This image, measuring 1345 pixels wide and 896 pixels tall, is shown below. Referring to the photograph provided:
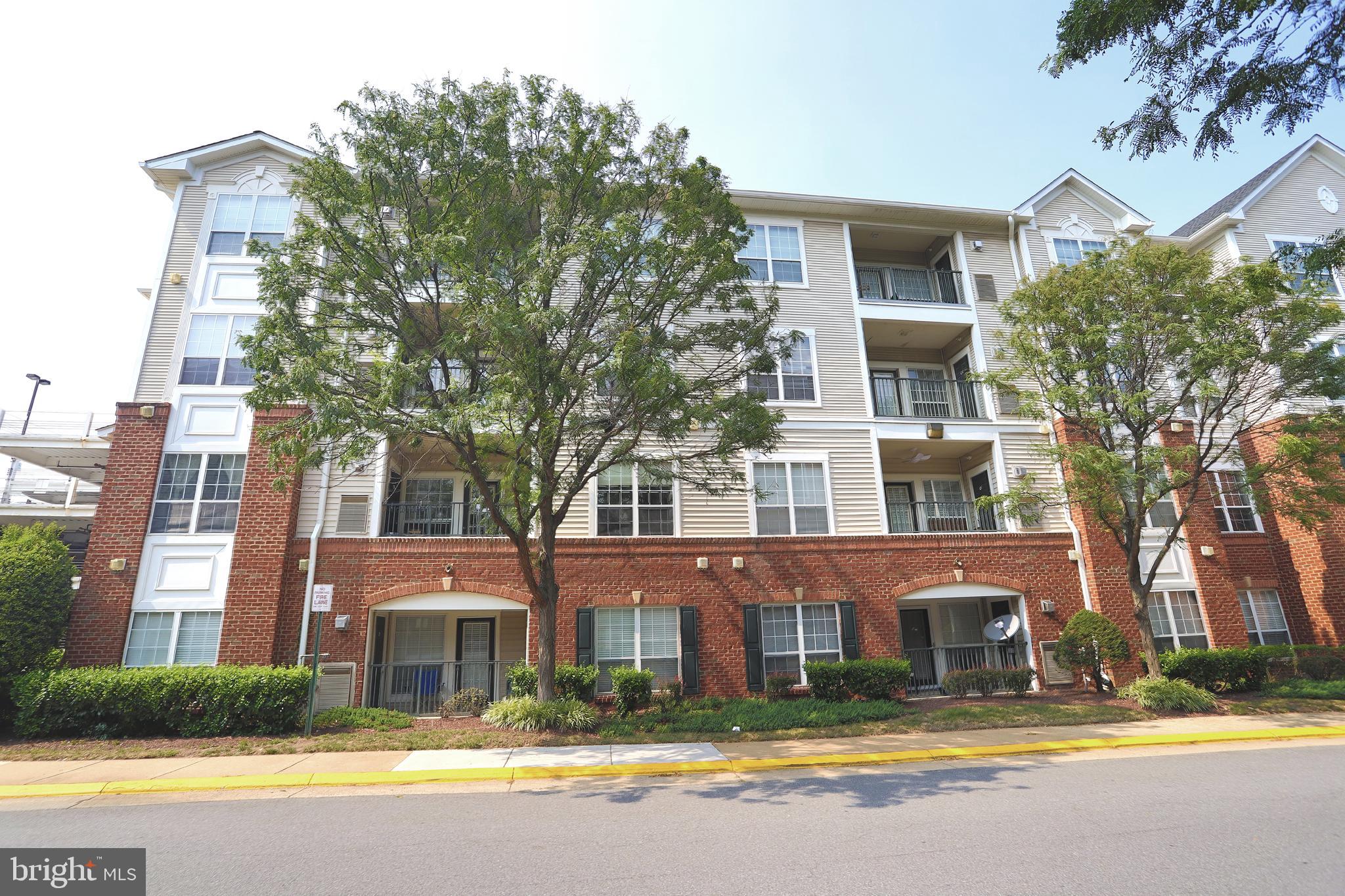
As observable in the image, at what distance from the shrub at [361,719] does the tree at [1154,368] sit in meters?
→ 13.3

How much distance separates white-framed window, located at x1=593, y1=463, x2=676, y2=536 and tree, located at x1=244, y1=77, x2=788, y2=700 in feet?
11.4

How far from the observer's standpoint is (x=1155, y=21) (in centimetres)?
623

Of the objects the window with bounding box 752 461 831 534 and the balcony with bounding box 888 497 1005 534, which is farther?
the balcony with bounding box 888 497 1005 534

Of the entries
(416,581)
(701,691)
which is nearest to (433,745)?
(416,581)

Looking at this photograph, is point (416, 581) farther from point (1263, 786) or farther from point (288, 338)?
point (1263, 786)

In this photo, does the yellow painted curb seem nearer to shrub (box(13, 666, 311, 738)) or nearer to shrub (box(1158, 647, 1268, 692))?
shrub (box(13, 666, 311, 738))

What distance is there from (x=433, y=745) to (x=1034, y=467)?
51.3ft

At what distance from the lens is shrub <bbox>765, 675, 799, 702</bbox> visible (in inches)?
574

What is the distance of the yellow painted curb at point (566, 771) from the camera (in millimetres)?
8516

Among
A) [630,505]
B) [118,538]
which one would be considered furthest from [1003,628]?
[118,538]

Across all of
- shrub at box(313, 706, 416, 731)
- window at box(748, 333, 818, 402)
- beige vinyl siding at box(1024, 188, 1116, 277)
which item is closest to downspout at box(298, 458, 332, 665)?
shrub at box(313, 706, 416, 731)

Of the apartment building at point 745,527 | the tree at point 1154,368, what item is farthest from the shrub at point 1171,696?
the apartment building at point 745,527

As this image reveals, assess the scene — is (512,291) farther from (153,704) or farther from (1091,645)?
(1091,645)

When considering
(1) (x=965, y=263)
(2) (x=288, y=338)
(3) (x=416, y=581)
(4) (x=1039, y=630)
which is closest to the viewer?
(2) (x=288, y=338)
